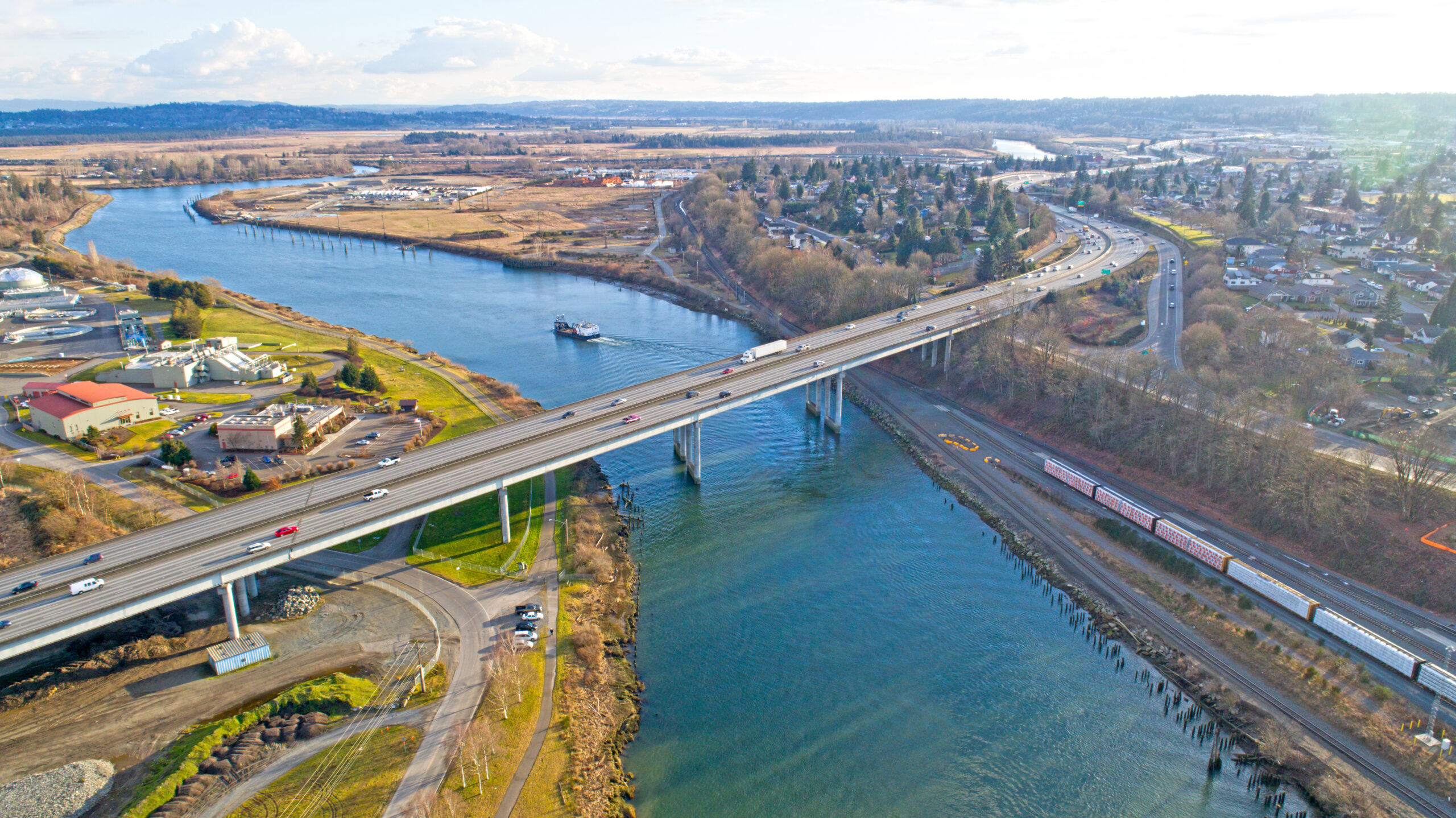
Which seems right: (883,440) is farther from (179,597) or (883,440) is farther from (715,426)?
(179,597)

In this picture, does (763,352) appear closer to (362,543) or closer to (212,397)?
(362,543)

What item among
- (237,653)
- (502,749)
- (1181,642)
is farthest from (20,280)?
(1181,642)

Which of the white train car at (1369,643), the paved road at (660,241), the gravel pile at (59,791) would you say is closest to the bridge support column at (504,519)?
the gravel pile at (59,791)

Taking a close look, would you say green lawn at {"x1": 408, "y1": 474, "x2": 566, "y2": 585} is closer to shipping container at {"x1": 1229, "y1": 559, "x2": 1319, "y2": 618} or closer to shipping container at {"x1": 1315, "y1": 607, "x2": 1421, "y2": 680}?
shipping container at {"x1": 1229, "y1": 559, "x2": 1319, "y2": 618}

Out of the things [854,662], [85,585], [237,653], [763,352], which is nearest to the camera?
[85,585]

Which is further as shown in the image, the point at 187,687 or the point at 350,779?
the point at 187,687
